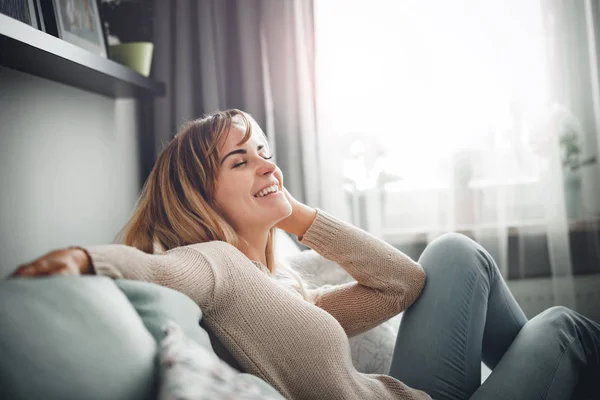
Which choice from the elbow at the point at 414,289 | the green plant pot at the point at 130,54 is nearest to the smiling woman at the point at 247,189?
the elbow at the point at 414,289

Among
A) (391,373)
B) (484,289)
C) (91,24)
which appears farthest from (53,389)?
(91,24)

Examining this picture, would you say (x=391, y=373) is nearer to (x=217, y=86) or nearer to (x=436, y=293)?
(x=436, y=293)

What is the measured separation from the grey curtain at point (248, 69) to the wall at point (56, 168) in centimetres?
32

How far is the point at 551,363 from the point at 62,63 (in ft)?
4.63

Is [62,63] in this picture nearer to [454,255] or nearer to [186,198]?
[186,198]

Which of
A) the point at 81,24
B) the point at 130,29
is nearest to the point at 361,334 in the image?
the point at 81,24

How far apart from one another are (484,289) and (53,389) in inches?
41.9

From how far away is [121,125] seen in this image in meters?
2.32

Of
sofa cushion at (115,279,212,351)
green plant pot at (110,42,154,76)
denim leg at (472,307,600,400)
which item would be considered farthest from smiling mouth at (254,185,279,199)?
green plant pot at (110,42,154,76)

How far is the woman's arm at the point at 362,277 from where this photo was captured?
1403 mm

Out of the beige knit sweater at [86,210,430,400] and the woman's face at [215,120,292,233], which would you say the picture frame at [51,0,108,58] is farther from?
the beige knit sweater at [86,210,430,400]

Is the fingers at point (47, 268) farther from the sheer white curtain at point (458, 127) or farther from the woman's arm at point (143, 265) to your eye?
the sheer white curtain at point (458, 127)

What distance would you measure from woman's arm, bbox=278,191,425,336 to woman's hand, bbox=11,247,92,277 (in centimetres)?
75

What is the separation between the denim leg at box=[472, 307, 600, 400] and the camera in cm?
118
